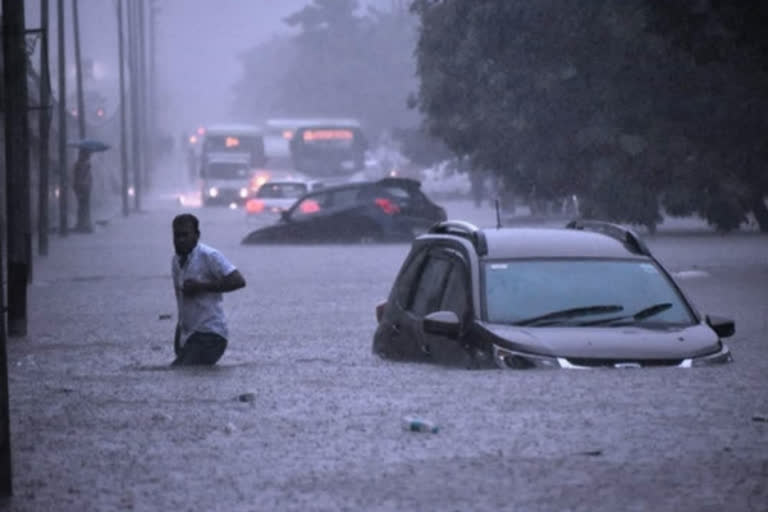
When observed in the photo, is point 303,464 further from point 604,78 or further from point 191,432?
point 604,78

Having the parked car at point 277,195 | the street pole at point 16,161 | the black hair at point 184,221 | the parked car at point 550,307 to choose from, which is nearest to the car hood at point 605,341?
the parked car at point 550,307

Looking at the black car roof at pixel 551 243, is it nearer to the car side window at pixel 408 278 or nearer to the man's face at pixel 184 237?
the car side window at pixel 408 278

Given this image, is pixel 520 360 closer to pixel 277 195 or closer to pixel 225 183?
pixel 277 195

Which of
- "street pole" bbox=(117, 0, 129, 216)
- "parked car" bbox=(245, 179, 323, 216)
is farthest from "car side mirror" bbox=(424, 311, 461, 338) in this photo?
"street pole" bbox=(117, 0, 129, 216)

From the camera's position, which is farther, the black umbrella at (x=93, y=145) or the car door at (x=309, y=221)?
the black umbrella at (x=93, y=145)

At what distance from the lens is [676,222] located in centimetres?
6203

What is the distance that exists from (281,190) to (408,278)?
48.3 metres

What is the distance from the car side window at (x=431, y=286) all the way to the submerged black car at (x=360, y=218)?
28.6 metres

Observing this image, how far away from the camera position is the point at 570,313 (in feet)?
37.8

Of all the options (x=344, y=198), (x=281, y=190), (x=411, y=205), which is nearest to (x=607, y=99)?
(x=411, y=205)

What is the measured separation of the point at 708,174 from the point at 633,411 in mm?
24128

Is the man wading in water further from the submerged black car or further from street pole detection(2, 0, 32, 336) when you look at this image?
the submerged black car

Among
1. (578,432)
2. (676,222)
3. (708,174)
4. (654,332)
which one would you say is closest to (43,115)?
(708,174)

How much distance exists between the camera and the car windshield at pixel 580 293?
1155 centimetres
